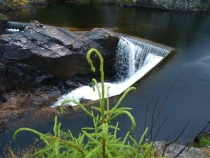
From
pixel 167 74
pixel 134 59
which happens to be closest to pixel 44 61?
Answer: pixel 134 59

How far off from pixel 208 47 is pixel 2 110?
12771mm

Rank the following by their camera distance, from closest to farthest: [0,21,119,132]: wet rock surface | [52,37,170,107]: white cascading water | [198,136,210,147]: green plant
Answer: [198,136,210,147]: green plant
[0,21,119,132]: wet rock surface
[52,37,170,107]: white cascading water

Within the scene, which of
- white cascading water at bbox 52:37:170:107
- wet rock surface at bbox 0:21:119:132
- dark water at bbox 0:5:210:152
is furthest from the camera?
white cascading water at bbox 52:37:170:107

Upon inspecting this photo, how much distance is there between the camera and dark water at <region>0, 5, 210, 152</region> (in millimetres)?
8383

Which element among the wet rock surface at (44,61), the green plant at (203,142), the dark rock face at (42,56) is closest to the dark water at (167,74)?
the green plant at (203,142)

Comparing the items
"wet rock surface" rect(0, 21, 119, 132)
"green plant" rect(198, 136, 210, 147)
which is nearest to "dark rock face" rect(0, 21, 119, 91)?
"wet rock surface" rect(0, 21, 119, 132)

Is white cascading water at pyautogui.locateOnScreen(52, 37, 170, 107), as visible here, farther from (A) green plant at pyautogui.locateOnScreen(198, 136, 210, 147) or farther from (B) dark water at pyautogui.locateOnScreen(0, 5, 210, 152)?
(A) green plant at pyautogui.locateOnScreen(198, 136, 210, 147)

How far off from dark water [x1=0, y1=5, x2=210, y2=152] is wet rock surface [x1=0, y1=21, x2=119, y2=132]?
259cm

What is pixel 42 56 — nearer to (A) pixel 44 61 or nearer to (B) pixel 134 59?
(A) pixel 44 61

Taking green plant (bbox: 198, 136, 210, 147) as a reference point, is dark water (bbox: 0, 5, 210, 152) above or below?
above

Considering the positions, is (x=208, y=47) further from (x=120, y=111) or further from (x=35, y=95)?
(x=120, y=111)

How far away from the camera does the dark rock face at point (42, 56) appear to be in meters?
11.0

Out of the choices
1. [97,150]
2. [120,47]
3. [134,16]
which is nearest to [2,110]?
[120,47]

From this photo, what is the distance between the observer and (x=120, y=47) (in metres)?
12.5
